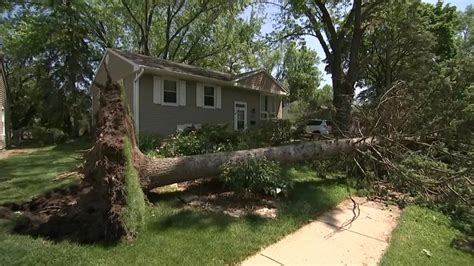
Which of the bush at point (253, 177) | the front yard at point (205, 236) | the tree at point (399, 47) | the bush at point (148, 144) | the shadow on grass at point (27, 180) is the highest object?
the tree at point (399, 47)

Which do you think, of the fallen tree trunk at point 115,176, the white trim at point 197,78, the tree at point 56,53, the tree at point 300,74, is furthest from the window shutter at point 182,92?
the tree at point 300,74

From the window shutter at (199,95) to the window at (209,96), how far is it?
0.96ft

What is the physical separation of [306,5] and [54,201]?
1434 centimetres

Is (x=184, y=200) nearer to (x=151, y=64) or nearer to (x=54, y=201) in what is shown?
(x=54, y=201)

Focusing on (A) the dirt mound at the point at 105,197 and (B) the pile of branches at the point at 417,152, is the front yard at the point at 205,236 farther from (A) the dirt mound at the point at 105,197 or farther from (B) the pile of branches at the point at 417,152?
(B) the pile of branches at the point at 417,152

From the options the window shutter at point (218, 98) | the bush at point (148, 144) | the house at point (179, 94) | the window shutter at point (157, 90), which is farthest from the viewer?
the window shutter at point (218, 98)

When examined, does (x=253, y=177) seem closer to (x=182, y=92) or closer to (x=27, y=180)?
(x=27, y=180)

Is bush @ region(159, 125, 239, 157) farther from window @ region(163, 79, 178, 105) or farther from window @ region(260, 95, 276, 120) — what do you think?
window @ region(260, 95, 276, 120)

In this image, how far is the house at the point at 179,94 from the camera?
1471 centimetres

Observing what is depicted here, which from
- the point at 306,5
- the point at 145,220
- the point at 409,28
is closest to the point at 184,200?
Result: the point at 145,220

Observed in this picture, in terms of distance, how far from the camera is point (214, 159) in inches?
260

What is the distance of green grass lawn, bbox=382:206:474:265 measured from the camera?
193 inches

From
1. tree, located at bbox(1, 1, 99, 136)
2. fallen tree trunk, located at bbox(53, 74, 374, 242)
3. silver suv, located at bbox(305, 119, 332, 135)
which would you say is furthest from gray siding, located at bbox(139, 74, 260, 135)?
tree, located at bbox(1, 1, 99, 136)

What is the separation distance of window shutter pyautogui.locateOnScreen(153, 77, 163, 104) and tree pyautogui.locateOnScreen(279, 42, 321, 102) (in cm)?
2480
